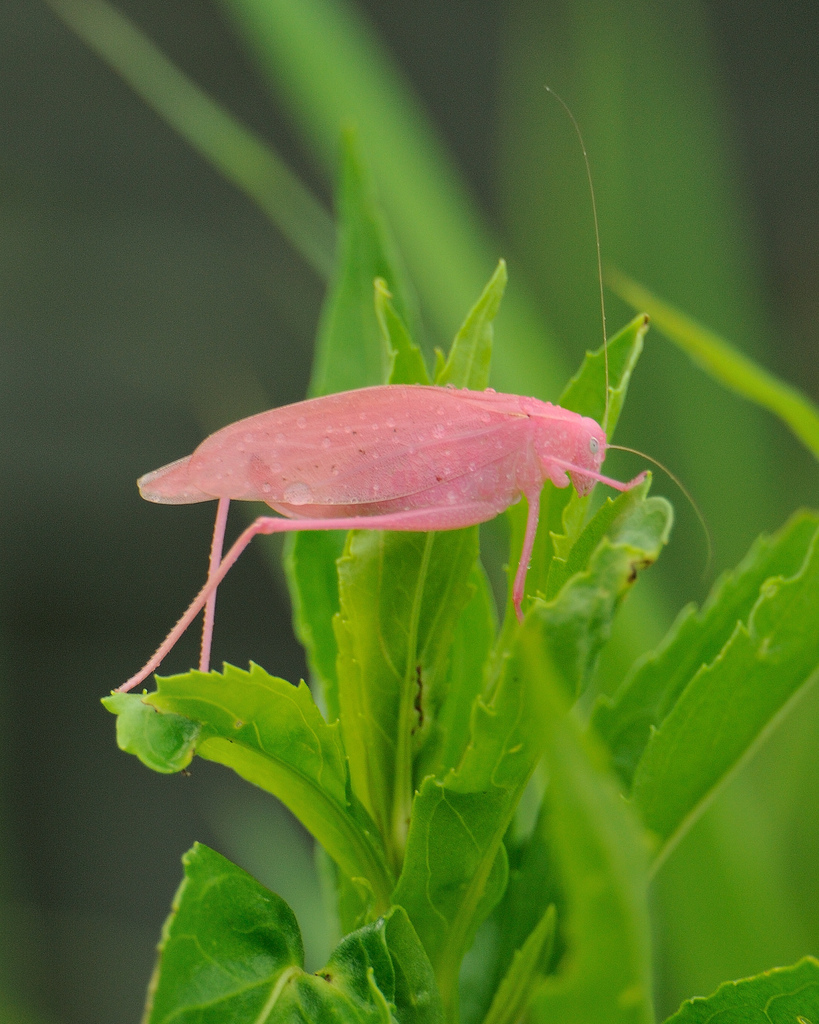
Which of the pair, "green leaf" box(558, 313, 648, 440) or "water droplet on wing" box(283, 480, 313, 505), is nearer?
"green leaf" box(558, 313, 648, 440)

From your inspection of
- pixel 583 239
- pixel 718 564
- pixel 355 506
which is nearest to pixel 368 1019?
pixel 355 506

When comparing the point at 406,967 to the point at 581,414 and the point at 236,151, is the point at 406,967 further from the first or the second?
the point at 236,151

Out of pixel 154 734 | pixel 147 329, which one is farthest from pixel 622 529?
pixel 147 329

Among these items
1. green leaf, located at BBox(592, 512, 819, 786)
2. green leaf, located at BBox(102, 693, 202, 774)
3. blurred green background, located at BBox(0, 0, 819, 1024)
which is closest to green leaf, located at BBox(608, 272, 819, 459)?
green leaf, located at BBox(592, 512, 819, 786)

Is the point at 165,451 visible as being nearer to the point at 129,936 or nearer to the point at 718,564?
the point at 129,936

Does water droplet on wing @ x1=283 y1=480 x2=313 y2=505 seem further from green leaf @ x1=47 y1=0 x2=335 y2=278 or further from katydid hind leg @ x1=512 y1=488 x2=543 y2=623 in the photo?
green leaf @ x1=47 y1=0 x2=335 y2=278
